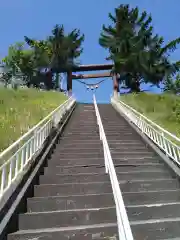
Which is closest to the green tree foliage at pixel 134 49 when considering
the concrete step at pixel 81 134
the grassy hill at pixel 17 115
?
the grassy hill at pixel 17 115

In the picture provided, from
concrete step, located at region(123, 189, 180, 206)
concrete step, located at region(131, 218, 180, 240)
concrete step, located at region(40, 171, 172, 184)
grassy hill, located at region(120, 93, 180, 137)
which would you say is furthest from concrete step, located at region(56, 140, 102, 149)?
concrete step, located at region(131, 218, 180, 240)

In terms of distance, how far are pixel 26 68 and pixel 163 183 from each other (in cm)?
2731

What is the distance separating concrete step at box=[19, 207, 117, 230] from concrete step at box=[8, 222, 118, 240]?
0.31 m

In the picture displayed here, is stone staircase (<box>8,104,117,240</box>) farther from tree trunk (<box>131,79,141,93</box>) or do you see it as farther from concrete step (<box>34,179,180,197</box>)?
tree trunk (<box>131,79,141,93</box>)

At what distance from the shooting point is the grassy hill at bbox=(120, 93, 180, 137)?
51.9ft

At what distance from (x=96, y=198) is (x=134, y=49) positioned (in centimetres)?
Answer: 2183

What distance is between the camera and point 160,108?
792 inches

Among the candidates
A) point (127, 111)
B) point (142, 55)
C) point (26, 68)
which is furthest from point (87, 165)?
point (26, 68)

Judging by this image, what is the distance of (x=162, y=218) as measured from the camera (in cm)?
530

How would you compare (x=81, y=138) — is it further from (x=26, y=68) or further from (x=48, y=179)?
(x=26, y=68)

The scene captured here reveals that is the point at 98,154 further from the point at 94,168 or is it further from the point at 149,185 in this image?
the point at 149,185

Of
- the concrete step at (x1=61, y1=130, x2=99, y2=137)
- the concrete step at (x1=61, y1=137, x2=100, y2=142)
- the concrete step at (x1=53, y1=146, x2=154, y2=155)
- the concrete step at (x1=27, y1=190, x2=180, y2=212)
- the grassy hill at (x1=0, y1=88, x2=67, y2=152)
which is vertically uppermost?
the grassy hill at (x1=0, y1=88, x2=67, y2=152)

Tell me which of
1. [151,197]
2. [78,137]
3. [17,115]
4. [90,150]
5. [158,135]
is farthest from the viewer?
[17,115]

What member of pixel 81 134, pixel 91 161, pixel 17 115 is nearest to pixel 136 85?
pixel 17 115
